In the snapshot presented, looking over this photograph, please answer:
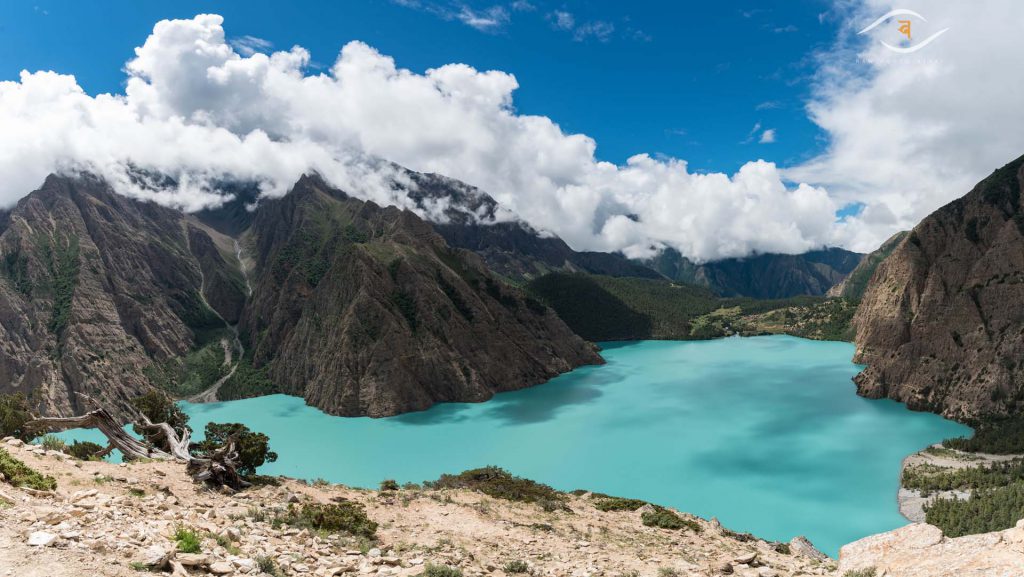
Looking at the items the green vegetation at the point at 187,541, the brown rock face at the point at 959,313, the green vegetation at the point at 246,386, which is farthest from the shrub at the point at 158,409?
the brown rock face at the point at 959,313

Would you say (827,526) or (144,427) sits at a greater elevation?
(144,427)

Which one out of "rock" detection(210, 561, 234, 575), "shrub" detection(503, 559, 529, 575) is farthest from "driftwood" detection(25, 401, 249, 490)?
"shrub" detection(503, 559, 529, 575)

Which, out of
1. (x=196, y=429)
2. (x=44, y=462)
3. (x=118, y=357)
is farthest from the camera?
(x=118, y=357)

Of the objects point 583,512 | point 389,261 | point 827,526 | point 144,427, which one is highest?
point 389,261

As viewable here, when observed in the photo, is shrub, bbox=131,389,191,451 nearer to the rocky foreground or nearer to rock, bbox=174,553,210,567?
the rocky foreground

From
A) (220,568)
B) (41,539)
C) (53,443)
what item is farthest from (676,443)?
(41,539)

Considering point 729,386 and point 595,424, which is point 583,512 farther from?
point 729,386

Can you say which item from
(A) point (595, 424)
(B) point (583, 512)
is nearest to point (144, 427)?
(B) point (583, 512)
